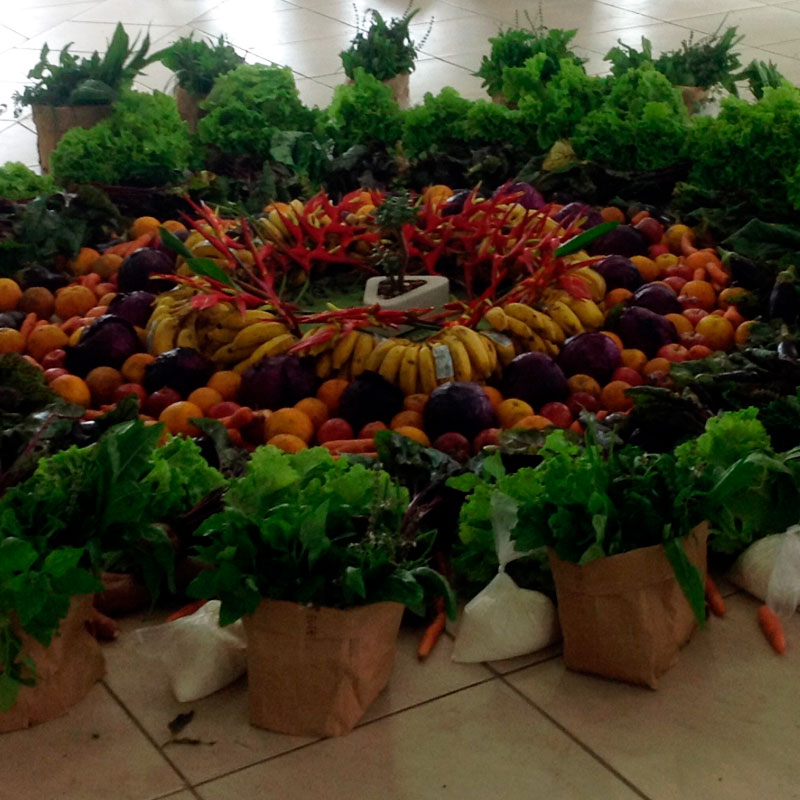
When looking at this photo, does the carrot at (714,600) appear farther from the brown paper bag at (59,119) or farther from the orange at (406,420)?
the brown paper bag at (59,119)

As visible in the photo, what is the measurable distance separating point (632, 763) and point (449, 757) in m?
0.30

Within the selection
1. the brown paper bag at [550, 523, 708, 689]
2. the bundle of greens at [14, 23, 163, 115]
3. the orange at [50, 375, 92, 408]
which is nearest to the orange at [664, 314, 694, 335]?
the brown paper bag at [550, 523, 708, 689]

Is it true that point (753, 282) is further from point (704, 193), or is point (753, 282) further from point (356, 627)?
point (356, 627)

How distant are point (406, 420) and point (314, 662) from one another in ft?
3.49

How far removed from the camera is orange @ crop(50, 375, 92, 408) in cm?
326

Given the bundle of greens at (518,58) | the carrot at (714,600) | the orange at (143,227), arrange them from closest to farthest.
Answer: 1. the carrot at (714,600)
2. the orange at (143,227)
3. the bundle of greens at (518,58)

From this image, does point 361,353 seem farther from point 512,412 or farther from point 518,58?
point 518,58

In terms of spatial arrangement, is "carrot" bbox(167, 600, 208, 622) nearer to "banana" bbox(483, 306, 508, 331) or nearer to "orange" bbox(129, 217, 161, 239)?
"banana" bbox(483, 306, 508, 331)

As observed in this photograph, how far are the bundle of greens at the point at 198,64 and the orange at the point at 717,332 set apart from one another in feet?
8.65

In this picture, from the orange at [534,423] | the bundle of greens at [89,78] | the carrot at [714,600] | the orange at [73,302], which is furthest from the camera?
the bundle of greens at [89,78]

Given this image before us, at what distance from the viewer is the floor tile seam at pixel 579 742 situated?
6.79 ft

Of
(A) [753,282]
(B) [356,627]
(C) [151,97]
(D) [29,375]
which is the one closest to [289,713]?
(B) [356,627]

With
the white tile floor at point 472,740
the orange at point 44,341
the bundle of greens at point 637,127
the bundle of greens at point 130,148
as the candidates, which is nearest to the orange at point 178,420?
the orange at point 44,341

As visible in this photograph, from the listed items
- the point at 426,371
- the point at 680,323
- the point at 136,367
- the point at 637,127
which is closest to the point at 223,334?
the point at 136,367
